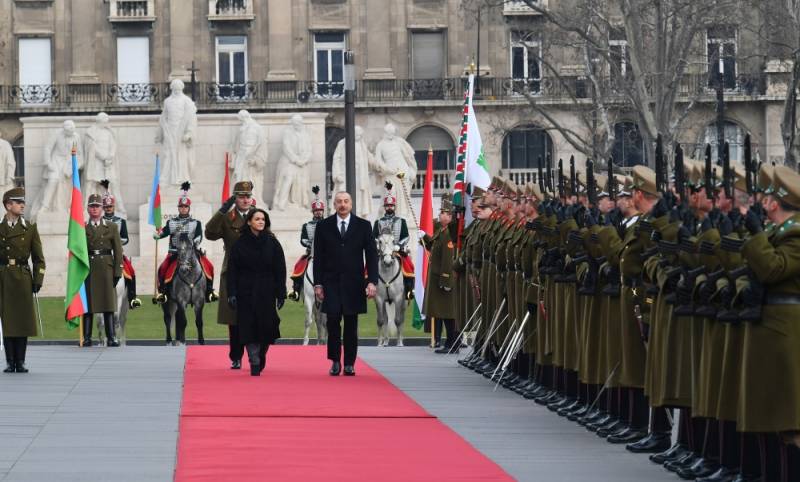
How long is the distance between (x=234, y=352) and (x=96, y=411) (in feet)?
16.3

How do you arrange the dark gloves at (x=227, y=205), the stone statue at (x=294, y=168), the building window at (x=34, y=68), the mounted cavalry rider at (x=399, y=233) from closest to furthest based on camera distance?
1. the dark gloves at (x=227, y=205)
2. the mounted cavalry rider at (x=399, y=233)
3. the stone statue at (x=294, y=168)
4. the building window at (x=34, y=68)

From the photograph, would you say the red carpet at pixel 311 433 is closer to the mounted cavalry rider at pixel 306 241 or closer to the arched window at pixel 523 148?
the mounted cavalry rider at pixel 306 241

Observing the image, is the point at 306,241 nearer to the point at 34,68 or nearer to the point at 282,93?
the point at 282,93

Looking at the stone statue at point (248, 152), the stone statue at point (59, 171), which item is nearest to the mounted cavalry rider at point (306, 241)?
the stone statue at point (248, 152)

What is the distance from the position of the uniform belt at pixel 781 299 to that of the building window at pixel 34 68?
5853 centimetres

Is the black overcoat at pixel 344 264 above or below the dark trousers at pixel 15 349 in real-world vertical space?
above

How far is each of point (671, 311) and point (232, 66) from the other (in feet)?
186

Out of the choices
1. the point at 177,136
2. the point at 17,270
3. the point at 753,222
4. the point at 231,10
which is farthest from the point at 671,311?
the point at 231,10

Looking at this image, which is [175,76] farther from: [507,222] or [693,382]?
[693,382]

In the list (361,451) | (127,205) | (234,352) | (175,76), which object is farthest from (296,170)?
(361,451)

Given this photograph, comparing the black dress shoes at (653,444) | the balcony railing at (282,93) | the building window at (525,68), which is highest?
the building window at (525,68)

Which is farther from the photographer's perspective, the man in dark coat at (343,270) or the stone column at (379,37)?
the stone column at (379,37)

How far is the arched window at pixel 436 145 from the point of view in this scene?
6819cm

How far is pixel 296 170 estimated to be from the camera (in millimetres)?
48906
